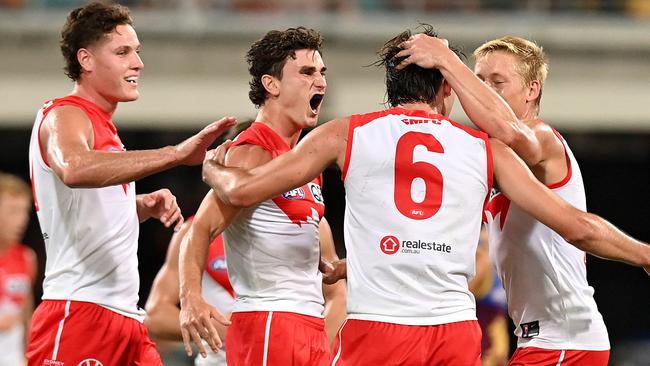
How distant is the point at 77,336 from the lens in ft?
16.6

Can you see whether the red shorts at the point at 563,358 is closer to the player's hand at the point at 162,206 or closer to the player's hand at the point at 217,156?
the player's hand at the point at 217,156

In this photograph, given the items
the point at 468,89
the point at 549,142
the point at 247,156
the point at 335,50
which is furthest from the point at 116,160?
the point at 335,50

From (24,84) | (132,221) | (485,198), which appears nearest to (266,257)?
(132,221)

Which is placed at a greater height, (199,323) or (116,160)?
(116,160)

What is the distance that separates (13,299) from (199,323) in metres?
5.84

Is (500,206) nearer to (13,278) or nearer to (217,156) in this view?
(217,156)

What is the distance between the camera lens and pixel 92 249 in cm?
514

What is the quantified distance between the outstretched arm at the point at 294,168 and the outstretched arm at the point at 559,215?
67 centimetres

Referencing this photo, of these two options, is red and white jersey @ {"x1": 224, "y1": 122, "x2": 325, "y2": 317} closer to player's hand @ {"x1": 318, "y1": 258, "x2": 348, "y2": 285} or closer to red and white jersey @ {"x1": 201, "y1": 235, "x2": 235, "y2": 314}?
player's hand @ {"x1": 318, "y1": 258, "x2": 348, "y2": 285}

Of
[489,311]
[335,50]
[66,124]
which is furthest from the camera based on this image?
[335,50]

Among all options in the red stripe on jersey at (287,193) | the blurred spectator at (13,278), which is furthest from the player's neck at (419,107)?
the blurred spectator at (13,278)

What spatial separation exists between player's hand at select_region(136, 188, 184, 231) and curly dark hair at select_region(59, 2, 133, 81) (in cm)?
70

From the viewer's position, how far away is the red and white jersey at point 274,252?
16.7ft

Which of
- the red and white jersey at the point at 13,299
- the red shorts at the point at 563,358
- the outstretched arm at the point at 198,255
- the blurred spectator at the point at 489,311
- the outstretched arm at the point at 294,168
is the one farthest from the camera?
the red and white jersey at the point at 13,299
